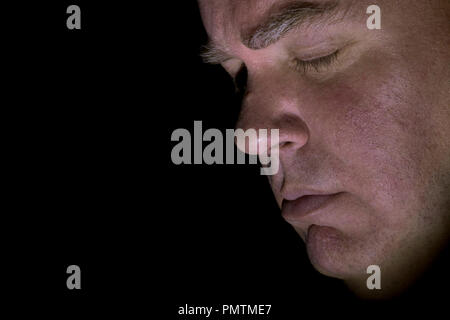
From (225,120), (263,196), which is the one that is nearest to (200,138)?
(225,120)

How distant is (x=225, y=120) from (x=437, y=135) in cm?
85

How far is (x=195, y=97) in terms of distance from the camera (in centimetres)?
156

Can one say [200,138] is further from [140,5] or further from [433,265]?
[433,265]

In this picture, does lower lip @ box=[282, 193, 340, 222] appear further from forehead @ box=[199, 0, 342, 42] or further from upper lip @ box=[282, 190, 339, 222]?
forehead @ box=[199, 0, 342, 42]

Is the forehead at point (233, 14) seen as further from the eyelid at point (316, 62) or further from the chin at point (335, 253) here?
the chin at point (335, 253)

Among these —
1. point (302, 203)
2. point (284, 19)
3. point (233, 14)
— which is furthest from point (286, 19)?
point (302, 203)

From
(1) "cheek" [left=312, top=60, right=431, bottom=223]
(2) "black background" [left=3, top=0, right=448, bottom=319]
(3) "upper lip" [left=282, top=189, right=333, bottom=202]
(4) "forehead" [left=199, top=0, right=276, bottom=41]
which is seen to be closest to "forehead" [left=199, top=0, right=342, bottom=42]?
(4) "forehead" [left=199, top=0, right=276, bottom=41]

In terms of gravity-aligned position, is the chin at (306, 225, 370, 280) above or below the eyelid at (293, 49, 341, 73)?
below

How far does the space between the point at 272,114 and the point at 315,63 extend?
0.13 m

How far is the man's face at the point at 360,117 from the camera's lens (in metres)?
0.81

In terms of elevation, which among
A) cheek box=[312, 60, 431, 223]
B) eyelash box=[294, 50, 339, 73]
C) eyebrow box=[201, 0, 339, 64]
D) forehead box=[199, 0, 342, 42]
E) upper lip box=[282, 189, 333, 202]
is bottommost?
upper lip box=[282, 189, 333, 202]

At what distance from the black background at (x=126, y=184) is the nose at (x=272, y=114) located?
59 centimetres

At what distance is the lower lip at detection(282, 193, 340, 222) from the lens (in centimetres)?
89

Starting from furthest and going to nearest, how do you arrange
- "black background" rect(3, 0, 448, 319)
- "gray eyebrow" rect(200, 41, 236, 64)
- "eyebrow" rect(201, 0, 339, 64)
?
1. "black background" rect(3, 0, 448, 319)
2. "gray eyebrow" rect(200, 41, 236, 64)
3. "eyebrow" rect(201, 0, 339, 64)
